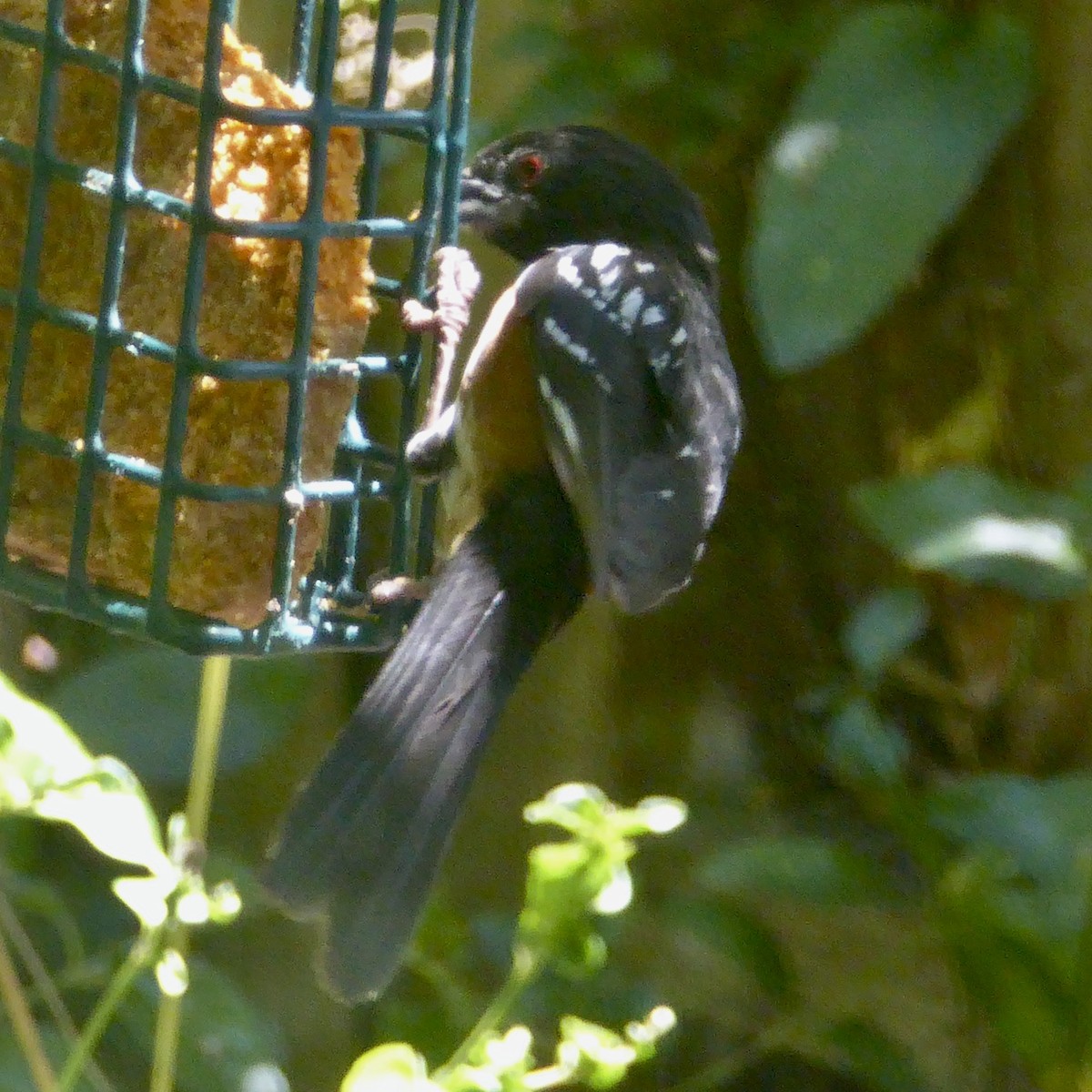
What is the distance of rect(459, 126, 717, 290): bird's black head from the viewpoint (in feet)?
6.62

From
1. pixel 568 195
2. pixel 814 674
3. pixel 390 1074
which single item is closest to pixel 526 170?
pixel 568 195

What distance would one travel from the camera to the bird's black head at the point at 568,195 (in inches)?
79.4

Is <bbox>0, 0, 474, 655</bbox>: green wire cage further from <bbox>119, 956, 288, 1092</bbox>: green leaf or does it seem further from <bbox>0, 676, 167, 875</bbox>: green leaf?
<bbox>119, 956, 288, 1092</bbox>: green leaf

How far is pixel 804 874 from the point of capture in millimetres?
2252

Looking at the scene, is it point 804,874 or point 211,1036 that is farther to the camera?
point 804,874

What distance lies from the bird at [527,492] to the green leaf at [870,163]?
0.21 meters

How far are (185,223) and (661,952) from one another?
1875 mm

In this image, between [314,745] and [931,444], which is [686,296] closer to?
[931,444]

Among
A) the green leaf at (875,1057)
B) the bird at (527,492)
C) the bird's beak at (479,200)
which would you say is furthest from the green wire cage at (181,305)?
the green leaf at (875,1057)

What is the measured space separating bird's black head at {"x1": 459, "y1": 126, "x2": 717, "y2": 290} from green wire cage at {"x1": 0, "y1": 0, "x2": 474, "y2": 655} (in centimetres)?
43

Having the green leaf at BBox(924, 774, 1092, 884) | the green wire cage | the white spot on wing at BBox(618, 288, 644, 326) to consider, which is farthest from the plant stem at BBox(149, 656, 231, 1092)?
the green leaf at BBox(924, 774, 1092, 884)

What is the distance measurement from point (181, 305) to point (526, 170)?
0.68 meters

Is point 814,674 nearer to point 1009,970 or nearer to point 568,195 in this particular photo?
point 1009,970

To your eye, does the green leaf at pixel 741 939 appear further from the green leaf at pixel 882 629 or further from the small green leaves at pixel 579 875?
the small green leaves at pixel 579 875
